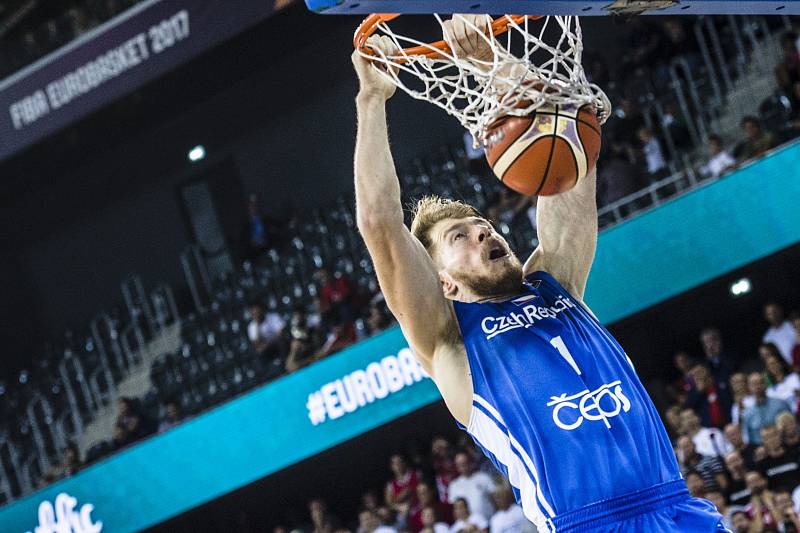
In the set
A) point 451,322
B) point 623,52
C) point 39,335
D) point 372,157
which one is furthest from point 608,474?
point 39,335

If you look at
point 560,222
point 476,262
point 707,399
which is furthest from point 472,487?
point 476,262

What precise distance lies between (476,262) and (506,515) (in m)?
7.02

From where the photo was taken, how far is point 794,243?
10.8 m

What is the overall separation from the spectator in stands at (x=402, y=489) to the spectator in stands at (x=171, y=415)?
276cm

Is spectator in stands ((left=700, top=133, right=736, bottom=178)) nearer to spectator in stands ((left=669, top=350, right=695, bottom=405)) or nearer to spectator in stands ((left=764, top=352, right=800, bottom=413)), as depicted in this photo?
spectator in stands ((left=669, top=350, right=695, bottom=405))

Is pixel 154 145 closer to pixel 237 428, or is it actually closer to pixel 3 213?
pixel 3 213

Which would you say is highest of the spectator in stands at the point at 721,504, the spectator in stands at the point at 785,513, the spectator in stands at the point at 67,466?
the spectator in stands at the point at 67,466

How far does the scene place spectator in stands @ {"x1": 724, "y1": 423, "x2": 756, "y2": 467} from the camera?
9539 millimetres

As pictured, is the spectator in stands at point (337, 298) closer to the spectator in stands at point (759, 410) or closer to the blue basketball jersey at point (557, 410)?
the spectator in stands at point (759, 410)

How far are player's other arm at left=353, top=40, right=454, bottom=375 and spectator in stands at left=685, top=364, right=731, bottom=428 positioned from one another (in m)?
7.14

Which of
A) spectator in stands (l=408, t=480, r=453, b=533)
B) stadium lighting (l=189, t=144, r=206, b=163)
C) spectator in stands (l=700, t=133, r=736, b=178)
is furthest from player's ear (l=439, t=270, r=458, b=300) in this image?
stadium lighting (l=189, t=144, r=206, b=163)

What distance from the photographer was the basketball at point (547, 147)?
3.71 m

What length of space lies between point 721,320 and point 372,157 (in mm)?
9850

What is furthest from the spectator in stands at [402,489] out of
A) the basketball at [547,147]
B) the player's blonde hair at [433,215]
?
the basketball at [547,147]
